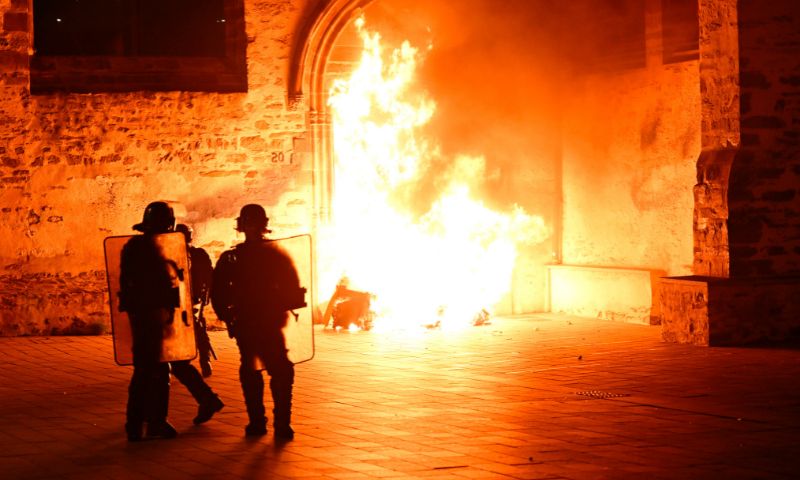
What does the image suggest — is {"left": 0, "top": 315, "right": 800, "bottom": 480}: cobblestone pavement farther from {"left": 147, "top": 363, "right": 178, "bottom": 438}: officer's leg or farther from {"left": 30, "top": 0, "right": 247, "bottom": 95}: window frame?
{"left": 30, "top": 0, "right": 247, "bottom": 95}: window frame

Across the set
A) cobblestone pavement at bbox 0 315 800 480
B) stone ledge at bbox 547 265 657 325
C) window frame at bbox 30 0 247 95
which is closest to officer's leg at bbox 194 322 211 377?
cobblestone pavement at bbox 0 315 800 480

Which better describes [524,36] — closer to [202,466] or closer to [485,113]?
[485,113]

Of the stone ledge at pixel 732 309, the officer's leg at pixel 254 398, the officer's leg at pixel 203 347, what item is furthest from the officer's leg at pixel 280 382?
the stone ledge at pixel 732 309

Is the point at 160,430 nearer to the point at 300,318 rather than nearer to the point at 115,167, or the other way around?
the point at 300,318

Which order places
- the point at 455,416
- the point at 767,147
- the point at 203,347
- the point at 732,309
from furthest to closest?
1. the point at 767,147
2. the point at 732,309
3. the point at 203,347
4. the point at 455,416

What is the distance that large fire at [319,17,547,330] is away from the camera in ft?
51.5

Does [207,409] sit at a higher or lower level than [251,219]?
lower

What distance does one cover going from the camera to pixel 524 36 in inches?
649

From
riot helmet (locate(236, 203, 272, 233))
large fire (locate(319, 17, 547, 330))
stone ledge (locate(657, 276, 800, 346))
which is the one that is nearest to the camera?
riot helmet (locate(236, 203, 272, 233))

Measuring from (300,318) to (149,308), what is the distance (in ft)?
3.30

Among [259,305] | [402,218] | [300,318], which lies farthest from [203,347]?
[402,218]

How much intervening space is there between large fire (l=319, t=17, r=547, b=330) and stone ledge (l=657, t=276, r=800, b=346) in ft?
12.2

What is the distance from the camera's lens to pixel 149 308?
7.57 m

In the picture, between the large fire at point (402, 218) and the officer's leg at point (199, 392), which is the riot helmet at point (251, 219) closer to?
the officer's leg at point (199, 392)
